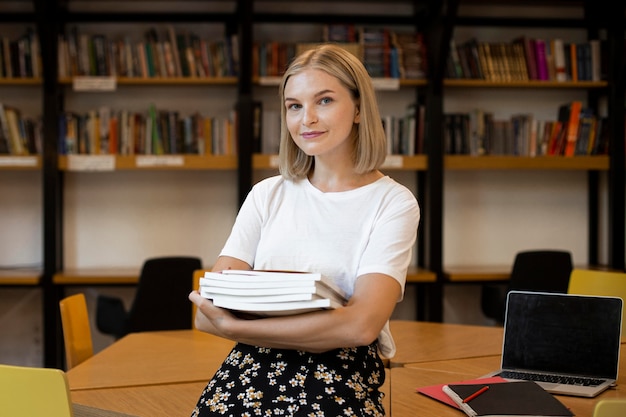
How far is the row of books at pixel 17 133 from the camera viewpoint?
4953mm

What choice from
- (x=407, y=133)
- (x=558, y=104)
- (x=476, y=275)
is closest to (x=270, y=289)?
(x=476, y=275)

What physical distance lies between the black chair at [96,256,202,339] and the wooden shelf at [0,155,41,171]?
1125 millimetres

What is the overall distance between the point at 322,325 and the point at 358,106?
0.58m

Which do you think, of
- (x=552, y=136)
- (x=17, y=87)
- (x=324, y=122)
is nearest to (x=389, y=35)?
(x=552, y=136)

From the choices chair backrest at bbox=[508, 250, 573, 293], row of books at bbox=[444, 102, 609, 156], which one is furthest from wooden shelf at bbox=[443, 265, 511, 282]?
row of books at bbox=[444, 102, 609, 156]

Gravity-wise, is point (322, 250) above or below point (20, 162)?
below

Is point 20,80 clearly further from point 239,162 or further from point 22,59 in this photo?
point 239,162

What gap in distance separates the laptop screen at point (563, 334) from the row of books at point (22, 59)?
389cm

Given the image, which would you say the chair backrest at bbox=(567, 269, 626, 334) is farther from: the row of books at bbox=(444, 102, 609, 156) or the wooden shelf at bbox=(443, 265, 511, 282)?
the row of books at bbox=(444, 102, 609, 156)

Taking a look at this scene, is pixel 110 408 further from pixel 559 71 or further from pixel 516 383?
pixel 559 71

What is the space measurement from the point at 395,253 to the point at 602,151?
407 cm

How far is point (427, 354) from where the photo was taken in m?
2.61

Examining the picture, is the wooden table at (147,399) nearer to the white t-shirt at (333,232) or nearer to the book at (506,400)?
the white t-shirt at (333,232)

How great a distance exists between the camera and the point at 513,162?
513 centimetres
